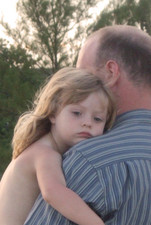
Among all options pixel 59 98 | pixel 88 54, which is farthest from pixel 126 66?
pixel 59 98

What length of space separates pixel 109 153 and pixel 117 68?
478mm

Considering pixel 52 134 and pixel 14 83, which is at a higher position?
pixel 52 134

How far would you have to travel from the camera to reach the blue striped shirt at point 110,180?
164cm

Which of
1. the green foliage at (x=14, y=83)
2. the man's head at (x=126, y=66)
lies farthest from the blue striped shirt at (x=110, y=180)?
the green foliage at (x=14, y=83)

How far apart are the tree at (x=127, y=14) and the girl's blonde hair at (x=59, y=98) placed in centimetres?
826

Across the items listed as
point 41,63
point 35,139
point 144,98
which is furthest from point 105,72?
point 41,63

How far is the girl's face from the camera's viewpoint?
189 cm

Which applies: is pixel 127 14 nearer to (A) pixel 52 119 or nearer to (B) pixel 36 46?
(B) pixel 36 46

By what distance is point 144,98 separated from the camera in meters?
2.08

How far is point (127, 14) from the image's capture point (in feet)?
36.7

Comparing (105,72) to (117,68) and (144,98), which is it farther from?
(144,98)

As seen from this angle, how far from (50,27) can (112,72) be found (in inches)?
329

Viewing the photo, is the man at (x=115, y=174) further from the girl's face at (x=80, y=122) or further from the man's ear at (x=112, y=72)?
the man's ear at (x=112, y=72)

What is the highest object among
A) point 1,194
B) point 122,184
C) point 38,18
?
point 122,184
